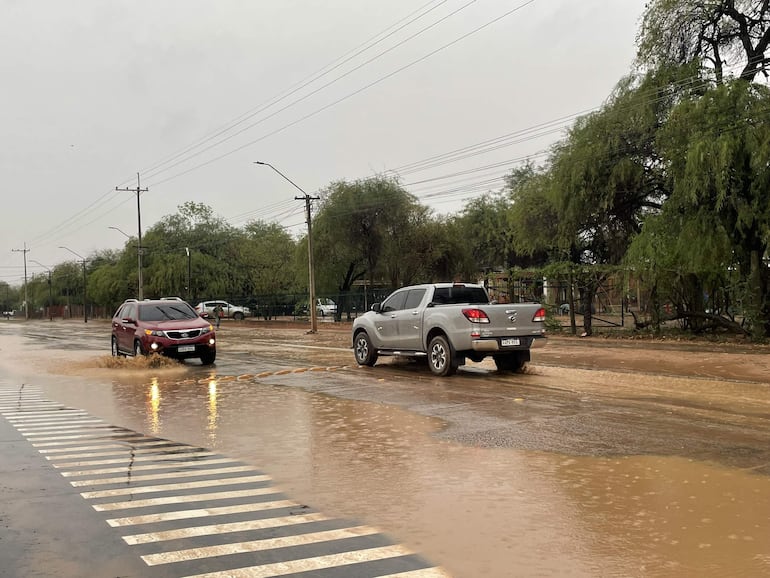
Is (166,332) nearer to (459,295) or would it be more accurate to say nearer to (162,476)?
(459,295)

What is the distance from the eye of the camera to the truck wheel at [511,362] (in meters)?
15.3

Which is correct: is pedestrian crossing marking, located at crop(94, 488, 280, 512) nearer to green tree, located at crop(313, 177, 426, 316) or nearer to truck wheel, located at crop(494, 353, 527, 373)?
truck wheel, located at crop(494, 353, 527, 373)

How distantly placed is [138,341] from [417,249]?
28.0m

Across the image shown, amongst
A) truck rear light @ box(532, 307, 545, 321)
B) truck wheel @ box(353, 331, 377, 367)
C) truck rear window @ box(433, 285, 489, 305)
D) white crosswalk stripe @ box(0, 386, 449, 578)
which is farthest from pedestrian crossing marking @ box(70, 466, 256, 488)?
truck wheel @ box(353, 331, 377, 367)

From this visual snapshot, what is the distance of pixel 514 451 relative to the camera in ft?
24.5

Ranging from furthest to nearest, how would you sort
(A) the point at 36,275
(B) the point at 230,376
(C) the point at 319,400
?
(A) the point at 36,275 → (B) the point at 230,376 → (C) the point at 319,400

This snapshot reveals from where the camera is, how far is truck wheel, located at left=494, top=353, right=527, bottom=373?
1533 centimetres

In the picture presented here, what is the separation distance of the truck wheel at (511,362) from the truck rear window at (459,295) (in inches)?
49.6

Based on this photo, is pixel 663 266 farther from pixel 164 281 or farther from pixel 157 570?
pixel 164 281

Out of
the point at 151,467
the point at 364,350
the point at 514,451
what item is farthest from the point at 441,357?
the point at 151,467

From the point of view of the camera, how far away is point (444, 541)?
4.76m

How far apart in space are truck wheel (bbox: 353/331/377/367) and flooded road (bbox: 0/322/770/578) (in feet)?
3.34

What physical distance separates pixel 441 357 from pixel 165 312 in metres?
9.09

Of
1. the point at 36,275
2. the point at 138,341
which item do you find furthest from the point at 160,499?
the point at 36,275
